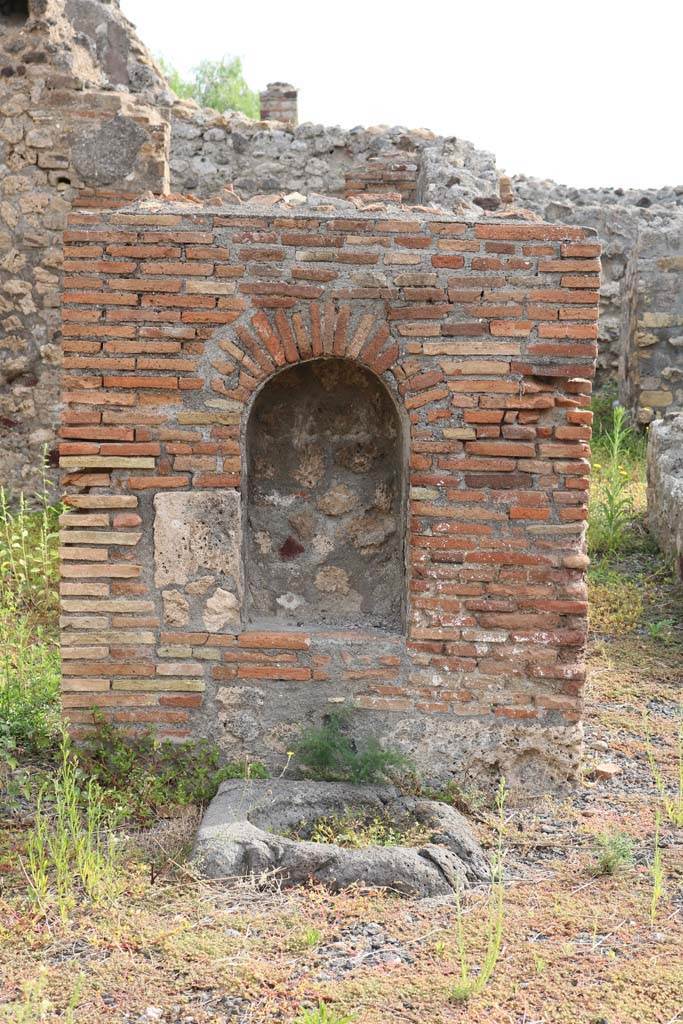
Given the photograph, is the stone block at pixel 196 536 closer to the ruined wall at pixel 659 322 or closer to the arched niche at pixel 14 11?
the arched niche at pixel 14 11

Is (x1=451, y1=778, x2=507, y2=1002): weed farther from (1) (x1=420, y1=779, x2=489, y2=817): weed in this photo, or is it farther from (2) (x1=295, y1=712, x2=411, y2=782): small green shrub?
(2) (x1=295, y1=712, x2=411, y2=782): small green shrub

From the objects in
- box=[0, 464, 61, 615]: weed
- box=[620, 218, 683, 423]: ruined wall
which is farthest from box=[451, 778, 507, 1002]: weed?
box=[620, 218, 683, 423]: ruined wall

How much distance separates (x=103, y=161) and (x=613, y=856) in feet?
19.1

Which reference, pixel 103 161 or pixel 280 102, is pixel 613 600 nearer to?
pixel 103 161

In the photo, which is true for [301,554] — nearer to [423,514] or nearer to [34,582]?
[423,514]

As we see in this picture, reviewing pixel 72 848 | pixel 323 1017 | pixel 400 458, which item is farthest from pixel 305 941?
pixel 400 458

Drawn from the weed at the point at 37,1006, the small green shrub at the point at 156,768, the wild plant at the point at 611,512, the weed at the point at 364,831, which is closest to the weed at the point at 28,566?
the small green shrub at the point at 156,768

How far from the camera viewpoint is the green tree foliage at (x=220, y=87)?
2408cm

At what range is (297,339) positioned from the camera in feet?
13.1

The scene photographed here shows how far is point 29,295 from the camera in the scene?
7.18 meters

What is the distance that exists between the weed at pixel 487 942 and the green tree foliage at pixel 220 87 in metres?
23.3

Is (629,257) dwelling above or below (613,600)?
above

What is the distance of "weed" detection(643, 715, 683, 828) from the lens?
3.93m

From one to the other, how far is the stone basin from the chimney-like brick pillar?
10.5 m
